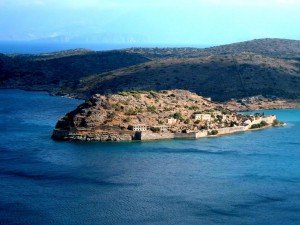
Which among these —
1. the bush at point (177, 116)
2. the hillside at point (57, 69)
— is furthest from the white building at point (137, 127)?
the hillside at point (57, 69)

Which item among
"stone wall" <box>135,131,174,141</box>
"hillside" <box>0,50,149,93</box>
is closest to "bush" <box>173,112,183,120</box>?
"stone wall" <box>135,131,174,141</box>

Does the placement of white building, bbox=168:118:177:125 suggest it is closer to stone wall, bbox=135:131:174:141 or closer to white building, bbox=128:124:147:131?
stone wall, bbox=135:131:174:141

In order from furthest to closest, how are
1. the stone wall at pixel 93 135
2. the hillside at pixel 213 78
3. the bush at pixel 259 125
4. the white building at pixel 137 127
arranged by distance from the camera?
1. the hillside at pixel 213 78
2. the bush at pixel 259 125
3. the white building at pixel 137 127
4. the stone wall at pixel 93 135

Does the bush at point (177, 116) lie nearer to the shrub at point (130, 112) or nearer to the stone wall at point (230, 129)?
the shrub at point (130, 112)

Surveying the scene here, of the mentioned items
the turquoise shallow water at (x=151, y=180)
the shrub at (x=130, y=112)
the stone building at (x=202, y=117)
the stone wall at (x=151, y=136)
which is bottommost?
the turquoise shallow water at (x=151, y=180)

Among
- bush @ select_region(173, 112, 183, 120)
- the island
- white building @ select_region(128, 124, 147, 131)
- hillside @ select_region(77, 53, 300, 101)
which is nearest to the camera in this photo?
the island

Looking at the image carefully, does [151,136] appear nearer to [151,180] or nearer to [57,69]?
[151,180]
